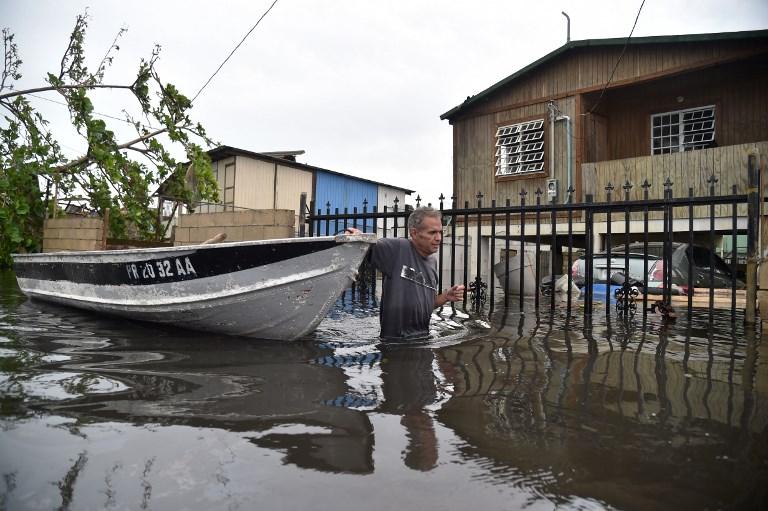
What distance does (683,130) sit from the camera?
13359 millimetres

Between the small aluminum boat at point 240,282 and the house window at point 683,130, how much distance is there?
12.1 metres

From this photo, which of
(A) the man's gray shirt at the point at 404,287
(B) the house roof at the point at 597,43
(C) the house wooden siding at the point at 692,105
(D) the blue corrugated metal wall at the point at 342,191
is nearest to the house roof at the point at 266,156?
(D) the blue corrugated metal wall at the point at 342,191

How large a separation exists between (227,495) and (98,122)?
1064cm

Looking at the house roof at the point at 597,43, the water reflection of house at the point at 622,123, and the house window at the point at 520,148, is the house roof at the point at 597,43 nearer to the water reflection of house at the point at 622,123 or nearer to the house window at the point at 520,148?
the water reflection of house at the point at 622,123

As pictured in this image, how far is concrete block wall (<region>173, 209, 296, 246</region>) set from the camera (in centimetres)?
809

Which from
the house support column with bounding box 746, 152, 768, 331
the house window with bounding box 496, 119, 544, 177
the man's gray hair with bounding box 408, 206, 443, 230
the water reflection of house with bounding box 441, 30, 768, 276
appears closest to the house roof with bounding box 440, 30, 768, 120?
the water reflection of house with bounding box 441, 30, 768, 276

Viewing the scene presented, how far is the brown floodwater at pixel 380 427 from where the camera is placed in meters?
1.75

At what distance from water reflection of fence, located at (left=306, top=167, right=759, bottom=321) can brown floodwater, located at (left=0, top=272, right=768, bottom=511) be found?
195cm

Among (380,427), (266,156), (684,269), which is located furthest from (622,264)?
(266,156)

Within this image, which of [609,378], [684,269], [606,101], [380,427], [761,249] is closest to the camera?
[380,427]

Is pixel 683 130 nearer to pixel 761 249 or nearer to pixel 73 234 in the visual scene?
pixel 761 249

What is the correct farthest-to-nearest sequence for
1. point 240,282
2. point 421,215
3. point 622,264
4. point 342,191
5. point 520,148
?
point 342,191
point 520,148
point 622,264
point 240,282
point 421,215

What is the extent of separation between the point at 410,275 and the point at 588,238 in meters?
3.14

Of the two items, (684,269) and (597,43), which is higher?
(597,43)
